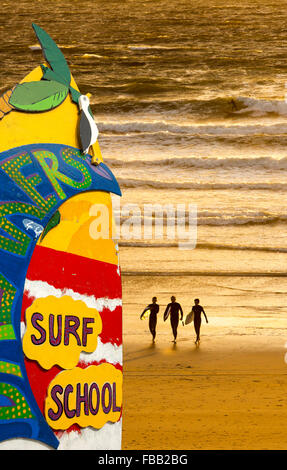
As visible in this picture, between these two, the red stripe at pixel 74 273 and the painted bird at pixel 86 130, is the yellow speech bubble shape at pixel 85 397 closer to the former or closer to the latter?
the red stripe at pixel 74 273

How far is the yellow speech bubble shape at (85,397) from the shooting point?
15.0ft

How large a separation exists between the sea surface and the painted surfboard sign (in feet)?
36.8

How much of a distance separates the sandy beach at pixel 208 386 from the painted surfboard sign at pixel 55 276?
2600mm

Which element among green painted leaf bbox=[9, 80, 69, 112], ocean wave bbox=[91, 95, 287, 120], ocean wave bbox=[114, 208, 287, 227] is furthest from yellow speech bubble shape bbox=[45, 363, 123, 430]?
ocean wave bbox=[91, 95, 287, 120]

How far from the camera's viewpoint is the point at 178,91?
86.7ft

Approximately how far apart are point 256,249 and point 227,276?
216cm

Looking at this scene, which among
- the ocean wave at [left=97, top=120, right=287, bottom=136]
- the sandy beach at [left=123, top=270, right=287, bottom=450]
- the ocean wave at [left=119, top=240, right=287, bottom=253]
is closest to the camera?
the sandy beach at [left=123, top=270, right=287, bottom=450]

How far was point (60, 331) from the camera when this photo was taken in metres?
4.66

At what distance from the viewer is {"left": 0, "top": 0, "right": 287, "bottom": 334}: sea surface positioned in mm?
18141

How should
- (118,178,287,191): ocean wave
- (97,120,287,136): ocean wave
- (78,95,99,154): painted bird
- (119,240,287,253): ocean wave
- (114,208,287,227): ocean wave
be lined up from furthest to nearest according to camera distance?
1. (97,120,287,136): ocean wave
2. (118,178,287,191): ocean wave
3. (114,208,287,227): ocean wave
4. (119,240,287,253): ocean wave
5. (78,95,99,154): painted bird

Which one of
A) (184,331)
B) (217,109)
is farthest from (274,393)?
(217,109)

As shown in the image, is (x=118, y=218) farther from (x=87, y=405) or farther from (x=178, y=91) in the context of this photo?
(x=87, y=405)

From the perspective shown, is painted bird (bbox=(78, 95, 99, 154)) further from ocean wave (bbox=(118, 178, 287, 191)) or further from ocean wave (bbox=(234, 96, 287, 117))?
ocean wave (bbox=(234, 96, 287, 117))

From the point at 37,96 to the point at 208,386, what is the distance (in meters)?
6.29
